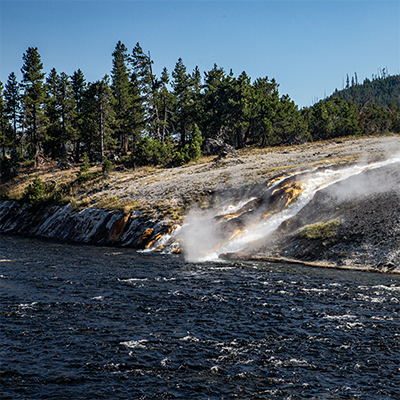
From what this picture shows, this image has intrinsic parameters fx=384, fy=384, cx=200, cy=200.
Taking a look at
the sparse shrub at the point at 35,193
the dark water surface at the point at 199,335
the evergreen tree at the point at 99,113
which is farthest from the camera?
the evergreen tree at the point at 99,113

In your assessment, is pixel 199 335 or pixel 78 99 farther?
pixel 78 99

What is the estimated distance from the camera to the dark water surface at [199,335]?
9922mm

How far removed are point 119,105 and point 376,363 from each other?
72833 mm

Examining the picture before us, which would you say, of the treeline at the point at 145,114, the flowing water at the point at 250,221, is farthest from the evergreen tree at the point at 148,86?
the flowing water at the point at 250,221

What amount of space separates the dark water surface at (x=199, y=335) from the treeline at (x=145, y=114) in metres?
42.0

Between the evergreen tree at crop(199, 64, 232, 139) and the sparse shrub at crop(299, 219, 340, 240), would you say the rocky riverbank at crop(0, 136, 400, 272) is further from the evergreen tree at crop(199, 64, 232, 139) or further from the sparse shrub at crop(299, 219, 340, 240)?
the evergreen tree at crop(199, 64, 232, 139)

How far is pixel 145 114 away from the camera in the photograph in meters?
76.9

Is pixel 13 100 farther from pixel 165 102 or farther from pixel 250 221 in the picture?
pixel 250 221

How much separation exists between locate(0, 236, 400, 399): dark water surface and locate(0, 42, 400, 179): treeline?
42.0 metres

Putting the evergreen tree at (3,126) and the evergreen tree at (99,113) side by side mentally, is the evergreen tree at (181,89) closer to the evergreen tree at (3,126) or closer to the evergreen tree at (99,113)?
the evergreen tree at (99,113)

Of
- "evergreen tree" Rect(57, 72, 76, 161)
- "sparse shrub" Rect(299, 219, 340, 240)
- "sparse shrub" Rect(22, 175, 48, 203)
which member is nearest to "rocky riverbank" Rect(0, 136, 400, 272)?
"sparse shrub" Rect(299, 219, 340, 240)

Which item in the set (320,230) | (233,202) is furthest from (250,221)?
(320,230)

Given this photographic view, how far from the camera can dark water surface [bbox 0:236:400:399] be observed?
391 inches

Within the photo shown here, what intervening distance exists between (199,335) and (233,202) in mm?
25006
